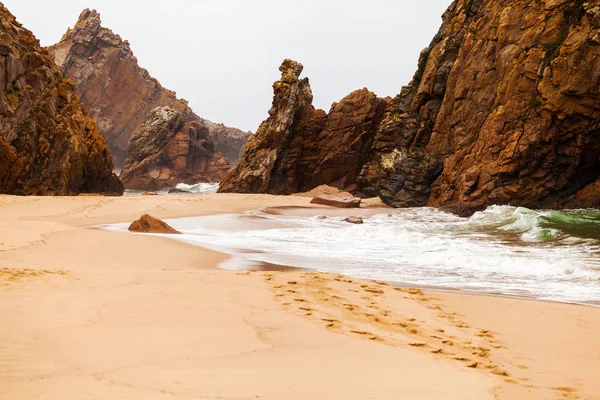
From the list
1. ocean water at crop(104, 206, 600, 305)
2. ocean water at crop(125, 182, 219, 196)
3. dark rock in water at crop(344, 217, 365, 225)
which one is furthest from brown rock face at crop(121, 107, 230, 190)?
dark rock in water at crop(344, 217, 365, 225)

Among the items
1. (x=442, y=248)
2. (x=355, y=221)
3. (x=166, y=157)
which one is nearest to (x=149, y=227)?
(x=442, y=248)

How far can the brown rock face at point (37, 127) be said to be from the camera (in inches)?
1014

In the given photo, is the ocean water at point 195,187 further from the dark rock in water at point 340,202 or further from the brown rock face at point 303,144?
the dark rock in water at point 340,202

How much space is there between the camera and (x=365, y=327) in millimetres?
4918

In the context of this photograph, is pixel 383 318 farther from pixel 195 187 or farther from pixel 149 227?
pixel 195 187

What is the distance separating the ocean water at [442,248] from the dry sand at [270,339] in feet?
5.53

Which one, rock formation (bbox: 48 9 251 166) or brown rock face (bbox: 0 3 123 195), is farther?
rock formation (bbox: 48 9 251 166)

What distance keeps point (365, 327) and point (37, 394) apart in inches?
116

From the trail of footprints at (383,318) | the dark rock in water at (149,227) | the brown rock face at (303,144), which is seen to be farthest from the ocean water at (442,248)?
the brown rock face at (303,144)

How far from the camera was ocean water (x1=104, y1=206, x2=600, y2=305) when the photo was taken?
8.48 meters

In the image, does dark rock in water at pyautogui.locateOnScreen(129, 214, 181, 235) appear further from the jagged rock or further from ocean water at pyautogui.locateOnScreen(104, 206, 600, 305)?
the jagged rock

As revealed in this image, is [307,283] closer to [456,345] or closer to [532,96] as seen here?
[456,345]

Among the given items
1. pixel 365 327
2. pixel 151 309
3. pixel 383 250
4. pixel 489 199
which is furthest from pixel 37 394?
pixel 489 199

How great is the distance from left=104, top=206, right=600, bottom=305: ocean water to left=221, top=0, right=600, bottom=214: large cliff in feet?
8.90
